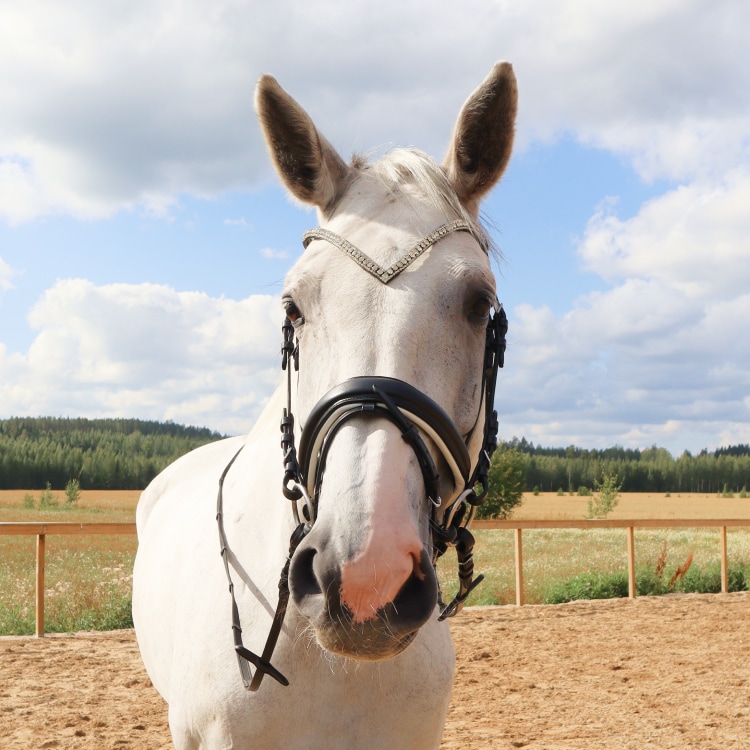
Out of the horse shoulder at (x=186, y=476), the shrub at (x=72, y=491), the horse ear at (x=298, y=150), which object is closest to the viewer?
the horse ear at (x=298, y=150)

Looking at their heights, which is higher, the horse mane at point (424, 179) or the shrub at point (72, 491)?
the horse mane at point (424, 179)

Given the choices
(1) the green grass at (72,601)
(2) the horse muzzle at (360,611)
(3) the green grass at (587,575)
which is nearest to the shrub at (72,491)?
(3) the green grass at (587,575)

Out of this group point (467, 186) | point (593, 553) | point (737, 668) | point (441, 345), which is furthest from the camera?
point (593, 553)

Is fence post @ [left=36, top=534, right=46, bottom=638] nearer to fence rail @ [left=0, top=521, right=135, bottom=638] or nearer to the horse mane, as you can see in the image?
fence rail @ [left=0, top=521, right=135, bottom=638]

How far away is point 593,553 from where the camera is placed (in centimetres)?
2202

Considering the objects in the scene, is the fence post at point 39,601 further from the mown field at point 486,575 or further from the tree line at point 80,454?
the tree line at point 80,454

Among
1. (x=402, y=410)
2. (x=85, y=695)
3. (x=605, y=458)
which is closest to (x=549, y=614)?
(x=85, y=695)

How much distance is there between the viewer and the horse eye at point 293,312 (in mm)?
1950

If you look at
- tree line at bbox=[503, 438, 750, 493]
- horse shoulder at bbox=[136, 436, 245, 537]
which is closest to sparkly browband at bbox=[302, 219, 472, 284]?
horse shoulder at bbox=[136, 436, 245, 537]

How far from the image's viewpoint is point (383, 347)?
5.61ft

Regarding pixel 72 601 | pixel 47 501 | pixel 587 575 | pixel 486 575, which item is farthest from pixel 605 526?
pixel 47 501

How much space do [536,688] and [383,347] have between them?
623cm

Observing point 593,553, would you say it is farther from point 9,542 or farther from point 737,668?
point 9,542

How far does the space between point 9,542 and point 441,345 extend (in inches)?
1223
